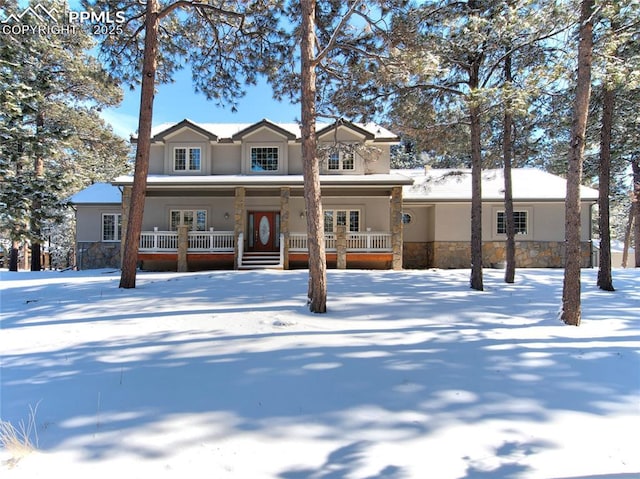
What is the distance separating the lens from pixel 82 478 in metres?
2.32

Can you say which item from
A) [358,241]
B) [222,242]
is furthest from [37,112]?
[358,241]

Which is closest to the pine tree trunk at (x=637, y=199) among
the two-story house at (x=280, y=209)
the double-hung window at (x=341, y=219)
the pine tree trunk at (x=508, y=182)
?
the two-story house at (x=280, y=209)

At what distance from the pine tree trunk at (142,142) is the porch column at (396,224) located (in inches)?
355

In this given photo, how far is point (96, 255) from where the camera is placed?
16.7m

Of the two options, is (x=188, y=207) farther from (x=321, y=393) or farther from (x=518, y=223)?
(x=518, y=223)

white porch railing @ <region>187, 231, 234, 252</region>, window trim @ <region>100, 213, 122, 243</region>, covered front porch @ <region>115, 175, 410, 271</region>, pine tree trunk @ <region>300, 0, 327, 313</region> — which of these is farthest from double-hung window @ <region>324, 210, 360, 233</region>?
window trim @ <region>100, 213, 122, 243</region>

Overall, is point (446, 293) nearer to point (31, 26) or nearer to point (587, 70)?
point (587, 70)

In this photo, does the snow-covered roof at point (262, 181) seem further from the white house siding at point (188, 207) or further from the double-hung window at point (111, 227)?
the double-hung window at point (111, 227)

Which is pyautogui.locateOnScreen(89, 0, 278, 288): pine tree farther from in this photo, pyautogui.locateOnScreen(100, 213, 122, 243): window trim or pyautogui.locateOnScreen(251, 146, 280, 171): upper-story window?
pyautogui.locateOnScreen(100, 213, 122, 243): window trim

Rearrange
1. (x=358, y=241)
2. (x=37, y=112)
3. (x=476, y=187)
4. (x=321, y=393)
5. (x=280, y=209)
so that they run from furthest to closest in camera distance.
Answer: (x=280, y=209) < (x=358, y=241) < (x=37, y=112) < (x=476, y=187) < (x=321, y=393)

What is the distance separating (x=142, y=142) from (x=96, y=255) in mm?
9946

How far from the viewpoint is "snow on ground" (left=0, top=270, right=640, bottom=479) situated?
250cm

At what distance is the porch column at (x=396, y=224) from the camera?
14141 mm

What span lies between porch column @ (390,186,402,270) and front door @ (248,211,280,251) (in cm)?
523
